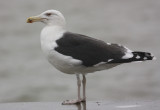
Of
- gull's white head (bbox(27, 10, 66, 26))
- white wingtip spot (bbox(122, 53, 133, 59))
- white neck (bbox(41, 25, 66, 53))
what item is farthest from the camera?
gull's white head (bbox(27, 10, 66, 26))

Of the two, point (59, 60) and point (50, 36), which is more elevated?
point (50, 36)

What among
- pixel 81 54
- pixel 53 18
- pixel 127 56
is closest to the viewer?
pixel 127 56

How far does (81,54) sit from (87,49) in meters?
0.08

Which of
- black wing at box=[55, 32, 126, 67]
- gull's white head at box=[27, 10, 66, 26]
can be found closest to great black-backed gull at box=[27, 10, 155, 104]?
black wing at box=[55, 32, 126, 67]

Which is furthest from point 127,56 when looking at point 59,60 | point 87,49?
point 59,60

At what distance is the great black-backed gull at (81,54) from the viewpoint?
20.5 ft

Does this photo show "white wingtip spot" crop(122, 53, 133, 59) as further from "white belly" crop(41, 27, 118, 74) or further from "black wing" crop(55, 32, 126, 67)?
"white belly" crop(41, 27, 118, 74)

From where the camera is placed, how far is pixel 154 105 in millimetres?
6430

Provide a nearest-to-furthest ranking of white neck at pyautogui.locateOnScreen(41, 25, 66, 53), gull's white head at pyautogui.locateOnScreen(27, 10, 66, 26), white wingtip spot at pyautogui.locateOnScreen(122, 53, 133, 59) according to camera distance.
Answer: white wingtip spot at pyautogui.locateOnScreen(122, 53, 133, 59) → white neck at pyautogui.locateOnScreen(41, 25, 66, 53) → gull's white head at pyautogui.locateOnScreen(27, 10, 66, 26)

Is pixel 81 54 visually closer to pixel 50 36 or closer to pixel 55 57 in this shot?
pixel 55 57

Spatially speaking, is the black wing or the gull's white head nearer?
the black wing

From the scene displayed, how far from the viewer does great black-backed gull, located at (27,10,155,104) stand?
20.5 feet

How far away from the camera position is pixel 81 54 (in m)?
6.38

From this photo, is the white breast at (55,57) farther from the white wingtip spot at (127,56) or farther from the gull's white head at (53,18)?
the white wingtip spot at (127,56)
